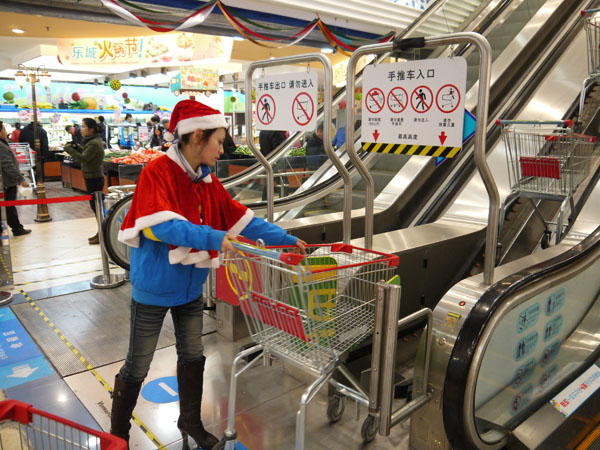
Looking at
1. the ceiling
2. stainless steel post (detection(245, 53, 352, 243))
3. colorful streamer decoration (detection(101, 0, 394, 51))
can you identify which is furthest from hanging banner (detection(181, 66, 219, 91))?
stainless steel post (detection(245, 53, 352, 243))

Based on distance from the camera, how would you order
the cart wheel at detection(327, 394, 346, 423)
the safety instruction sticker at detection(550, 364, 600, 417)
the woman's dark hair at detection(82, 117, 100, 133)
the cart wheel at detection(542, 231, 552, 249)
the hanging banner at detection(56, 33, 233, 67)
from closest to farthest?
the safety instruction sticker at detection(550, 364, 600, 417) < the cart wheel at detection(327, 394, 346, 423) < the cart wheel at detection(542, 231, 552, 249) < the woman's dark hair at detection(82, 117, 100, 133) < the hanging banner at detection(56, 33, 233, 67)

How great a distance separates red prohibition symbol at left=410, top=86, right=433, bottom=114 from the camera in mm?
2574

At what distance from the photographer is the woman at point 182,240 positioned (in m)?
2.17

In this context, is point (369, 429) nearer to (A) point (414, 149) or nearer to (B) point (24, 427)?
(A) point (414, 149)

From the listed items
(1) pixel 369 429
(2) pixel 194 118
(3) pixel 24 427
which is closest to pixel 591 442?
(1) pixel 369 429

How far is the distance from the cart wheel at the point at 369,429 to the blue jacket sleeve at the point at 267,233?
110cm

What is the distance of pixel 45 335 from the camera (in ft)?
13.7

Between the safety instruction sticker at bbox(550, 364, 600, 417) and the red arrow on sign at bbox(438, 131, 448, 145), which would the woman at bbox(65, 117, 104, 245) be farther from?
the safety instruction sticker at bbox(550, 364, 600, 417)

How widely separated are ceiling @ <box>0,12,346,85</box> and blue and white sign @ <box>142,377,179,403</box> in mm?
7682

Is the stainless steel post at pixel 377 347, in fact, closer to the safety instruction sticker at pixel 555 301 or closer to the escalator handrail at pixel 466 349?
the escalator handrail at pixel 466 349

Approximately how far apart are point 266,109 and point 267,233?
1239 mm

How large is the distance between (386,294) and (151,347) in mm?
1209

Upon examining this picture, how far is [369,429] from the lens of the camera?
2.77m

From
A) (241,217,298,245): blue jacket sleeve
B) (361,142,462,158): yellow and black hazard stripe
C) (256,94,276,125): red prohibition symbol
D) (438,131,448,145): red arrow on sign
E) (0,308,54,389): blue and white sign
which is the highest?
(256,94,276,125): red prohibition symbol
